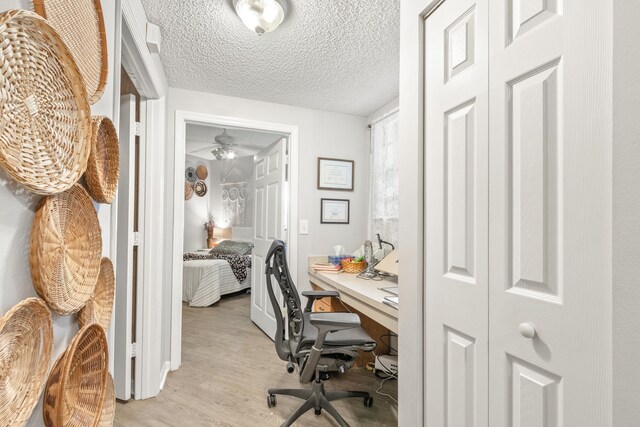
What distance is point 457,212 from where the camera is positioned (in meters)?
1.01

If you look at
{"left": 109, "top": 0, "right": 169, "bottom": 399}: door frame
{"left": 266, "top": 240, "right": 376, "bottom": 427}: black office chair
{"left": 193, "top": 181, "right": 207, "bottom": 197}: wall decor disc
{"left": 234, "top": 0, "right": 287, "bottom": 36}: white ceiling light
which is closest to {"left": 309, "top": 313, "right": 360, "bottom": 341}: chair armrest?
{"left": 266, "top": 240, "right": 376, "bottom": 427}: black office chair

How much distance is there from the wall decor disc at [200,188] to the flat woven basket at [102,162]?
5615mm

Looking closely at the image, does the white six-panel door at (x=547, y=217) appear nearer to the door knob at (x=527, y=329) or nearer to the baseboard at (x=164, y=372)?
the door knob at (x=527, y=329)

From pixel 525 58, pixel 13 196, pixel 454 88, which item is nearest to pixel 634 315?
pixel 525 58

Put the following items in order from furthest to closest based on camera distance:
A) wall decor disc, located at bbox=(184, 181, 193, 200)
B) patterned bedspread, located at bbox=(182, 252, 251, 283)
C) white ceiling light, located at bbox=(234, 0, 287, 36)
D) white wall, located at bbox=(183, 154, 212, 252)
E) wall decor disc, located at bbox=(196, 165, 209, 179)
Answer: wall decor disc, located at bbox=(196, 165, 209, 179) < white wall, located at bbox=(183, 154, 212, 252) < wall decor disc, located at bbox=(184, 181, 193, 200) < patterned bedspread, located at bbox=(182, 252, 251, 283) < white ceiling light, located at bbox=(234, 0, 287, 36)

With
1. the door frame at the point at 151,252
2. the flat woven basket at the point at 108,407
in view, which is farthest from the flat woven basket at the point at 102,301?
the door frame at the point at 151,252

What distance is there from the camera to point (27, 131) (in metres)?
0.65

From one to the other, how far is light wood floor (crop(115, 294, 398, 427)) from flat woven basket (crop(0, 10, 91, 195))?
1726 mm

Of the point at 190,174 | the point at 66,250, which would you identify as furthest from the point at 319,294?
the point at 190,174

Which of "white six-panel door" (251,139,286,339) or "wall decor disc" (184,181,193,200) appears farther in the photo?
"wall decor disc" (184,181,193,200)

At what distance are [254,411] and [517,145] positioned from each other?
80.3 inches

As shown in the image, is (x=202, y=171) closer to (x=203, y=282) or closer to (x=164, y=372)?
(x=203, y=282)

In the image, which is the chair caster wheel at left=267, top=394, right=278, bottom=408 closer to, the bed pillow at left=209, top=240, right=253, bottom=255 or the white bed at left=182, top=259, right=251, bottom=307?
the white bed at left=182, top=259, right=251, bottom=307

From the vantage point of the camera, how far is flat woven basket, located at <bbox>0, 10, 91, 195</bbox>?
1.93 ft
